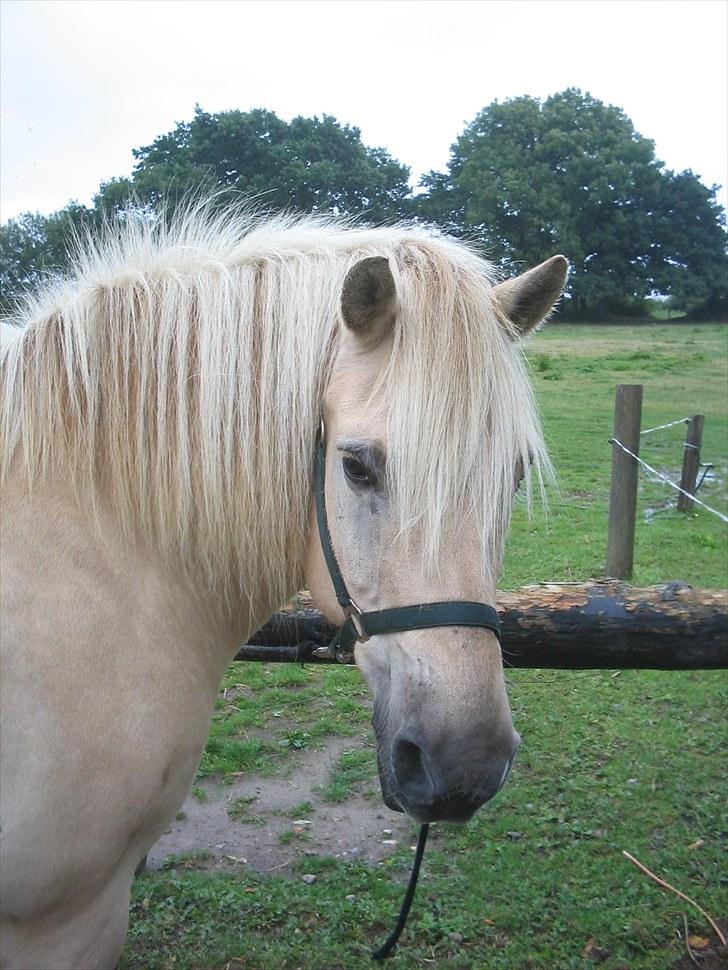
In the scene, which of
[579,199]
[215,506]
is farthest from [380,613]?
A: [579,199]

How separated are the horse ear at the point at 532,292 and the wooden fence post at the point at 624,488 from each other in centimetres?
497

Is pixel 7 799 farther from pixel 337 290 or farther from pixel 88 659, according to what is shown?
pixel 337 290

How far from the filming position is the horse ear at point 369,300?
1.64 m

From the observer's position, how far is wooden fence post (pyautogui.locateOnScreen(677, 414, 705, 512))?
9.24 m

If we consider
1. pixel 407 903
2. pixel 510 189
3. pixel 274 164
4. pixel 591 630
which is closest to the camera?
pixel 407 903

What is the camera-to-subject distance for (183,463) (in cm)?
182

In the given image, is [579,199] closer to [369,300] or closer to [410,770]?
[369,300]

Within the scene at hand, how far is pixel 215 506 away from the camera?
6.02 feet

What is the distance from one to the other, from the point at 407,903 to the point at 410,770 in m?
1.21

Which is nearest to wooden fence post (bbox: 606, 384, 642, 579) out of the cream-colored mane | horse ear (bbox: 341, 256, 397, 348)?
the cream-colored mane

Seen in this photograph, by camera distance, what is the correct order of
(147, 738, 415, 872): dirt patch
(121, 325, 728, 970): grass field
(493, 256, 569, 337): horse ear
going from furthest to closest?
(147, 738, 415, 872): dirt patch < (121, 325, 728, 970): grass field < (493, 256, 569, 337): horse ear

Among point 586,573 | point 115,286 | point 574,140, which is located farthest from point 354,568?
point 574,140

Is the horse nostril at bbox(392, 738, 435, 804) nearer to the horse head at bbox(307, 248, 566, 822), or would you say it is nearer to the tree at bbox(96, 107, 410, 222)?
the horse head at bbox(307, 248, 566, 822)

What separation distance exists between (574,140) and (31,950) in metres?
7.89
